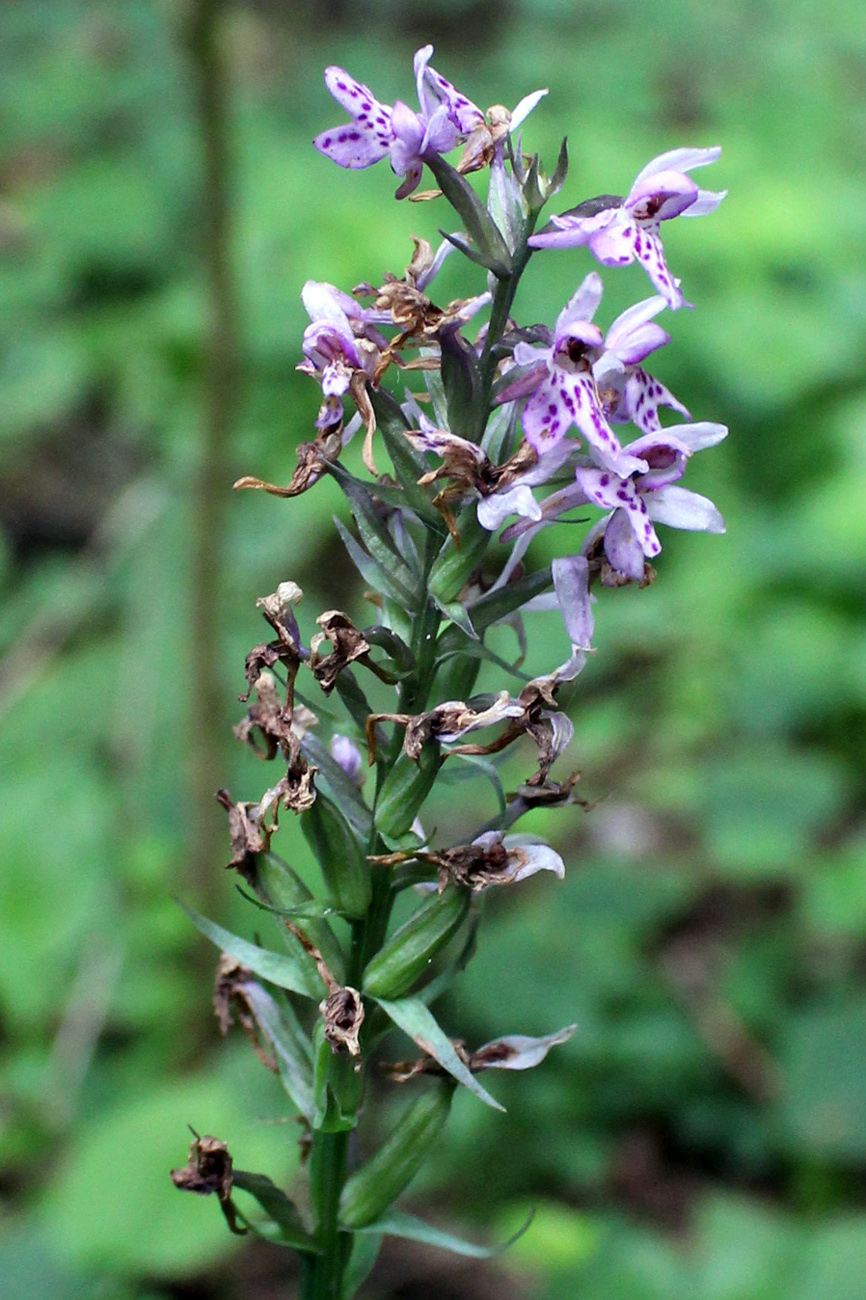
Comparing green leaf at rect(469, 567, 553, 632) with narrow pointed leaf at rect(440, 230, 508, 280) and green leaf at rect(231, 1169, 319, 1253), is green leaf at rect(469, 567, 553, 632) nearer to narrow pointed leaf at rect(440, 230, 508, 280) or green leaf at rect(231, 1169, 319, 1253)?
narrow pointed leaf at rect(440, 230, 508, 280)

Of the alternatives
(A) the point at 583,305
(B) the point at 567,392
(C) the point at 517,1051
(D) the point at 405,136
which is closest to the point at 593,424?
(B) the point at 567,392

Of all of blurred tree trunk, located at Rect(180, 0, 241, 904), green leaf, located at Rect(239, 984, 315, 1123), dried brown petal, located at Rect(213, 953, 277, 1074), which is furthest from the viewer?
blurred tree trunk, located at Rect(180, 0, 241, 904)

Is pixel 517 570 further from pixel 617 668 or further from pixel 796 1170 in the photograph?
pixel 617 668

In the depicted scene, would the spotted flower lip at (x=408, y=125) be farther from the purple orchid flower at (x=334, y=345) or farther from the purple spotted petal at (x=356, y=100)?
the purple orchid flower at (x=334, y=345)

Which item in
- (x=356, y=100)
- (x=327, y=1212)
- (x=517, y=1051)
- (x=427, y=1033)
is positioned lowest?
(x=327, y=1212)

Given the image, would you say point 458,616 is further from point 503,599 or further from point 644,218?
point 644,218

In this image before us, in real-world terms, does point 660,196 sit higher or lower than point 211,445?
higher

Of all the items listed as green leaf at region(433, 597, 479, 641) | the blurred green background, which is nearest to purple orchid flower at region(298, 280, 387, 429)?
green leaf at region(433, 597, 479, 641)

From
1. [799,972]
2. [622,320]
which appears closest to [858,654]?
[799,972]
